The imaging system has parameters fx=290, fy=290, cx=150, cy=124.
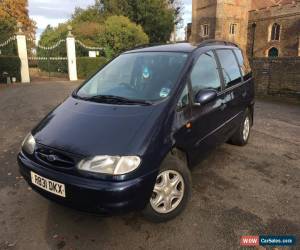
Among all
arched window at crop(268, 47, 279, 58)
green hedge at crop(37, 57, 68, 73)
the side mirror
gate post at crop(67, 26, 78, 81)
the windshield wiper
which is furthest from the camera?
arched window at crop(268, 47, 279, 58)

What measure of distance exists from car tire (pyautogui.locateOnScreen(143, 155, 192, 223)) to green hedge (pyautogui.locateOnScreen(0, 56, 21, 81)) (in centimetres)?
1690

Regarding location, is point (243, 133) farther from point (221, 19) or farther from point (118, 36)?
point (221, 19)

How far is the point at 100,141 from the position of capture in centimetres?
267

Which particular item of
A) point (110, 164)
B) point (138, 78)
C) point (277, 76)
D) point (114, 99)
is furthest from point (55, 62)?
point (110, 164)

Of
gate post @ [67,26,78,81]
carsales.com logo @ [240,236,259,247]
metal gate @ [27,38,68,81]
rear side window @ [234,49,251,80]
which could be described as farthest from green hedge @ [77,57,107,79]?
carsales.com logo @ [240,236,259,247]

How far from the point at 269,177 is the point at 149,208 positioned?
2.18 m

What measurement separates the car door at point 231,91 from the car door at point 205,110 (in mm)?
166

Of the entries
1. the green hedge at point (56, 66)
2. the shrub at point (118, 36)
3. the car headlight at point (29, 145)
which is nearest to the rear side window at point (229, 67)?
the car headlight at point (29, 145)

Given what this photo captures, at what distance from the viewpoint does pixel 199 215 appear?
321 centimetres

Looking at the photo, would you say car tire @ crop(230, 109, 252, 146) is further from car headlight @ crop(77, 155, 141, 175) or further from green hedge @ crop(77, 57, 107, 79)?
green hedge @ crop(77, 57, 107, 79)

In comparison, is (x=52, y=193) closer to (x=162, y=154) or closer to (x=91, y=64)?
(x=162, y=154)

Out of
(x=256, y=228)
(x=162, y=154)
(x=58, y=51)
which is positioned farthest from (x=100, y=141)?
(x=58, y=51)

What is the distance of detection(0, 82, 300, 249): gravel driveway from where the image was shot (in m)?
2.80

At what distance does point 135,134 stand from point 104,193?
600 millimetres
